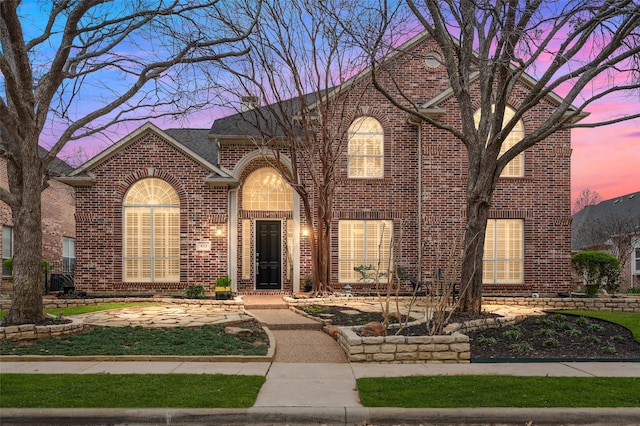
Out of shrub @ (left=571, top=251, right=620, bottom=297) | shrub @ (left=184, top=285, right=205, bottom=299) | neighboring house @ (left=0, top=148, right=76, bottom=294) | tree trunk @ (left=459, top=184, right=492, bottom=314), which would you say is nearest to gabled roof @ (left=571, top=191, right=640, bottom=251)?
shrub @ (left=571, top=251, right=620, bottom=297)

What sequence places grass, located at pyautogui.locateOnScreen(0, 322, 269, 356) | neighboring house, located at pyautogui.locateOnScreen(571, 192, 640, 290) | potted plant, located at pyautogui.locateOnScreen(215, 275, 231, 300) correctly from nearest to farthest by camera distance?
grass, located at pyautogui.locateOnScreen(0, 322, 269, 356) → potted plant, located at pyautogui.locateOnScreen(215, 275, 231, 300) → neighboring house, located at pyautogui.locateOnScreen(571, 192, 640, 290)

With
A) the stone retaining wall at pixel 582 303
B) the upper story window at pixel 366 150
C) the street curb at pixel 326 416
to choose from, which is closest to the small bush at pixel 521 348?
the street curb at pixel 326 416

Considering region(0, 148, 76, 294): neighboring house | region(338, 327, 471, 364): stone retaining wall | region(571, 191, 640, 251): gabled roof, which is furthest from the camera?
region(571, 191, 640, 251): gabled roof

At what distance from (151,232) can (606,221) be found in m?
23.1

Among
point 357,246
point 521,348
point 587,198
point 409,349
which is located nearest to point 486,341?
point 521,348

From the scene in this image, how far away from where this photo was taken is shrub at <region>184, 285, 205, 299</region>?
15961 mm

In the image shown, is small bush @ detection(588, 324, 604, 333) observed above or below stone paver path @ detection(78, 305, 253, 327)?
above

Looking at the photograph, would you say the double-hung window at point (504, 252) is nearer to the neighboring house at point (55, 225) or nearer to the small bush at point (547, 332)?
the small bush at point (547, 332)

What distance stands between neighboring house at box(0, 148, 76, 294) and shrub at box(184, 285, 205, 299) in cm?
983

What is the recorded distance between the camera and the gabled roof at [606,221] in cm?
2631

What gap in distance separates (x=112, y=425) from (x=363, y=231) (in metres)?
12.9

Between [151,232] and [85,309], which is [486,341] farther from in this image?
[151,232]

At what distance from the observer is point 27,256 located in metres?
10.4

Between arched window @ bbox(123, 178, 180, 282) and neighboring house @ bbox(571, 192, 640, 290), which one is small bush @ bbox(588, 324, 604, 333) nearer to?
arched window @ bbox(123, 178, 180, 282)
